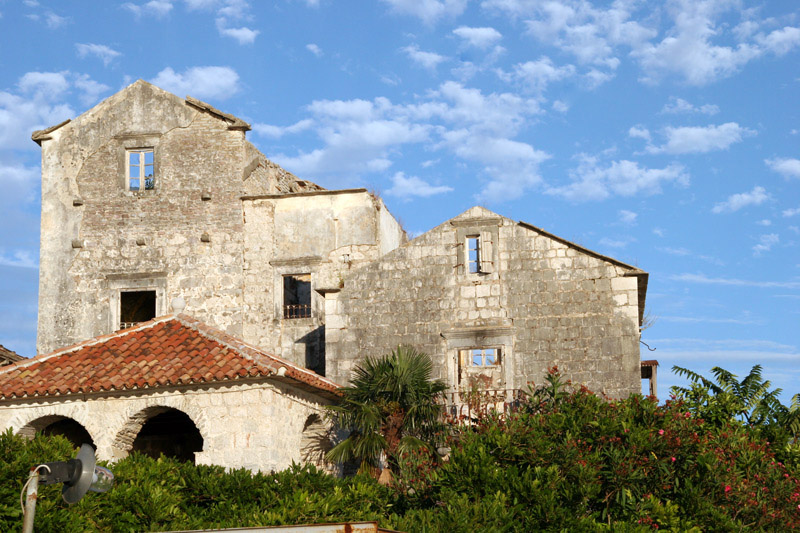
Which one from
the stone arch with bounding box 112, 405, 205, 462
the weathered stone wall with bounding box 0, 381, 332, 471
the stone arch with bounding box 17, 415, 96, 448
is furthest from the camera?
the stone arch with bounding box 112, 405, 205, 462

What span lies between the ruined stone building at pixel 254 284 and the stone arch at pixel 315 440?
405 mm

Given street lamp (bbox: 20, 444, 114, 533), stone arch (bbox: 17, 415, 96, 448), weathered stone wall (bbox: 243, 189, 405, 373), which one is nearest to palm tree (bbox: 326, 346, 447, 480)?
stone arch (bbox: 17, 415, 96, 448)

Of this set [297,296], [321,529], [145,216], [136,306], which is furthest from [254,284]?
[321,529]

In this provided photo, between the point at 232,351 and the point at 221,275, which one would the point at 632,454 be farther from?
the point at 221,275

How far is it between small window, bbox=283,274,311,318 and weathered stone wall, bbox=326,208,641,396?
3.53 metres

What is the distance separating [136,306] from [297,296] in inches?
185

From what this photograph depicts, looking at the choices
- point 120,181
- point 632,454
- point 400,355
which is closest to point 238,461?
point 400,355

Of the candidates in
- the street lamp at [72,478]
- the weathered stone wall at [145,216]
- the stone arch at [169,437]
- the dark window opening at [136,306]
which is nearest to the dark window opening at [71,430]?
the stone arch at [169,437]

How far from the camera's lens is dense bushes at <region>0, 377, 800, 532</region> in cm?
1462

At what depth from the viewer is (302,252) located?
26.8 meters

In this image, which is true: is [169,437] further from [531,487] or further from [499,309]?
[531,487]

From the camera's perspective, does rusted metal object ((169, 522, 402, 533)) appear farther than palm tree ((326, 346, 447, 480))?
No

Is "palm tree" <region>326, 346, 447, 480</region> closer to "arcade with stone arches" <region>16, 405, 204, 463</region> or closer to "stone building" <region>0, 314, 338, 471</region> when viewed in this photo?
"stone building" <region>0, 314, 338, 471</region>

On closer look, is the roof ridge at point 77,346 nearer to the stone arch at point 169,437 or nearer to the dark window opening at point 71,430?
the dark window opening at point 71,430
